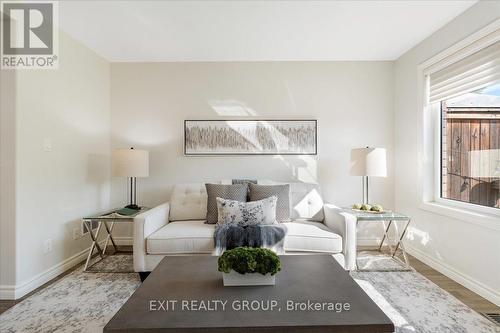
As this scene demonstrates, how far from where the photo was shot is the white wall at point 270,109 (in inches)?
146

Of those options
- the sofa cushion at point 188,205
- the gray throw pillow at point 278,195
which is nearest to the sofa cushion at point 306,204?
the gray throw pillow at point 278,195

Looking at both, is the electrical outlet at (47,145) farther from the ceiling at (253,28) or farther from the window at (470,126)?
the window at (470,126)

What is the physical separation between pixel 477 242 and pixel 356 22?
2.26m

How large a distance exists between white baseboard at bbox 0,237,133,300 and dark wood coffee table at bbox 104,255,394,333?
5.02 ft

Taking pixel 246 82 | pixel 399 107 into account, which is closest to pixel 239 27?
pixel 246 82

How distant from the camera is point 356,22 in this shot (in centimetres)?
276

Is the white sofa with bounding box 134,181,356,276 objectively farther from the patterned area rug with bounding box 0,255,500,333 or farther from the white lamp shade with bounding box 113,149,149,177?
the white lamp shade with bounding box 113,149,149,177

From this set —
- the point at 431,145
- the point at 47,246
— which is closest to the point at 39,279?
the point at 47,246

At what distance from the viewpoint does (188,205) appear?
10.6 ft

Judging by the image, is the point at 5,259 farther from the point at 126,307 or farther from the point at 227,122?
the point at 227,122

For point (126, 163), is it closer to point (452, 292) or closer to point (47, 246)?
point (47, 246)

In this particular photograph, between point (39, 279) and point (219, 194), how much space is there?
1.80 m

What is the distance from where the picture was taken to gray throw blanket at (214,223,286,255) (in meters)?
2.49

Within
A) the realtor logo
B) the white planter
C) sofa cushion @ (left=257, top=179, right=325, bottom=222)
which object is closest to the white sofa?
sofa cushion @ (left=257, top=179, right=325, bottom=222)
